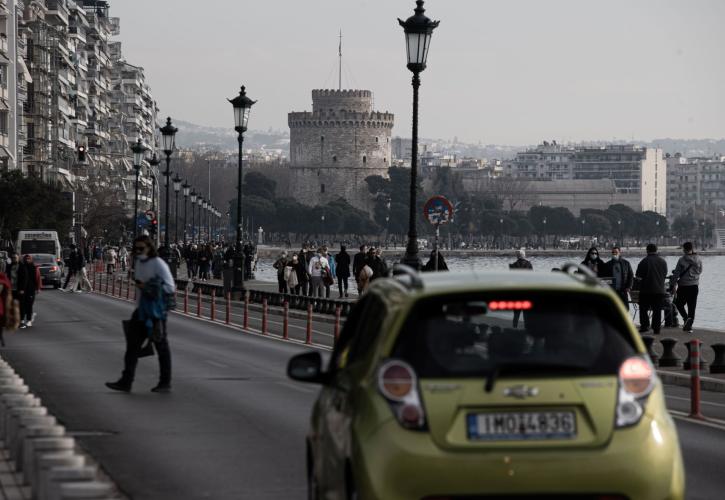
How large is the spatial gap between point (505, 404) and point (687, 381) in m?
13.1

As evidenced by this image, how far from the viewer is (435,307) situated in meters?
6.76

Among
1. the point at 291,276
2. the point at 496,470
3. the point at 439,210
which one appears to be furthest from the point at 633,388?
the point at 291,276

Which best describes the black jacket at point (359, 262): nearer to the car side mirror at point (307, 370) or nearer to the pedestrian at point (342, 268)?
the pedestrian at point (342, 268)

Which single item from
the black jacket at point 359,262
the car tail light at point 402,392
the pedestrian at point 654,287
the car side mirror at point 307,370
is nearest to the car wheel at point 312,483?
the car side mirror at point 307,370

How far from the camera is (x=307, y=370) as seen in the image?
25.1 feet

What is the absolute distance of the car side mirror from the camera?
7613 mm

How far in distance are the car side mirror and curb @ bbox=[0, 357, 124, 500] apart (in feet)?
3.09

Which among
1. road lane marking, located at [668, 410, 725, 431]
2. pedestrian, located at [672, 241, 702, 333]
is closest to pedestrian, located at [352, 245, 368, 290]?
pedestrian, located at [672, 241, 702, 333]

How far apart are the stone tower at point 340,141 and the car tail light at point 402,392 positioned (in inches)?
7272

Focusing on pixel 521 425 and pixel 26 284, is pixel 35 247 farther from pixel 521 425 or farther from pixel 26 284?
pixel 521 425

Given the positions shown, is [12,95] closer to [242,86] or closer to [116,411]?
[242,86]

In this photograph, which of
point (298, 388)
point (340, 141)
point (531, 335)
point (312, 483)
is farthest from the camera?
point (340, 141)

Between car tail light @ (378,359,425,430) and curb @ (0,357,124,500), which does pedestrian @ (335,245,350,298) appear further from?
car tail light @ (378,359,425,430)

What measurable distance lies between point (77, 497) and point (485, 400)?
1.74 metres
